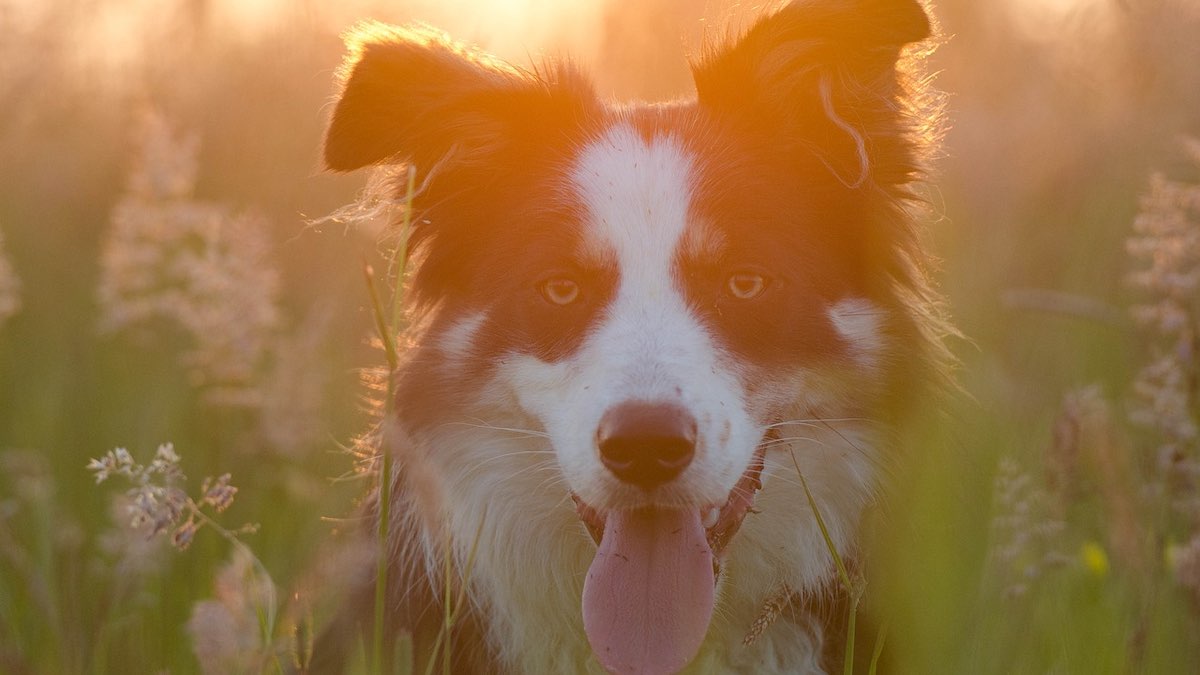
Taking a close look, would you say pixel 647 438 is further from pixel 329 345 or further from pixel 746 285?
pixel 329 345

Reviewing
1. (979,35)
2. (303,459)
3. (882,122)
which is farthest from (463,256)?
(979,35)

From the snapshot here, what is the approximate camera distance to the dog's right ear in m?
2.93

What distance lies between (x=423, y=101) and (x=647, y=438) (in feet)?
3.76

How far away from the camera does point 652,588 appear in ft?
8.63

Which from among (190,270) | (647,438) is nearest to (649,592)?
(647,438)

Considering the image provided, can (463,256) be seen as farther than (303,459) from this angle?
No

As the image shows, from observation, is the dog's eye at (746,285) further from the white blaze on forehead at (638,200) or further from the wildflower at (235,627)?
the wildflower at (235,627)

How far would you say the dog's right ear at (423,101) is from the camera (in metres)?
2.93

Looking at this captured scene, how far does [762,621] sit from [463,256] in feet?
4.93

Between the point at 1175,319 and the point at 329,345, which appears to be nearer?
the point at 1175,319

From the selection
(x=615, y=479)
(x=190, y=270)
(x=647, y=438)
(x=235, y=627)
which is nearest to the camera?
(x=235, y=627)

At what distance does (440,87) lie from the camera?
304 cm

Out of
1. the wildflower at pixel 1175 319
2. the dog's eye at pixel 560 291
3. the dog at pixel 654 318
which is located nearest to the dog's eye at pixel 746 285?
the dog at pixel 654 318

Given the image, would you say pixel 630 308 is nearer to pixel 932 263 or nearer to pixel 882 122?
pixel 882 122
